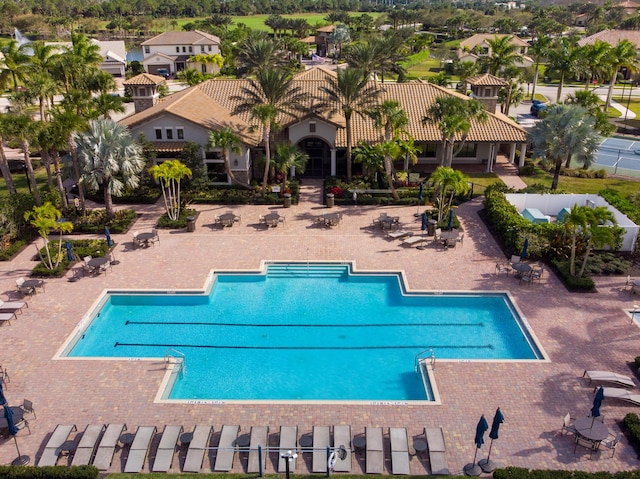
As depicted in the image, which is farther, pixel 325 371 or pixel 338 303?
pixel 338 303

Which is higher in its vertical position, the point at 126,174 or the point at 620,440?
the point at 126,174

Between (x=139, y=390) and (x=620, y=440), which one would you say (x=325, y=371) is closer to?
(x=139, y=390)

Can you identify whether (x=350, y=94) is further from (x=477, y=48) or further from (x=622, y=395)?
(x=477, y=48)

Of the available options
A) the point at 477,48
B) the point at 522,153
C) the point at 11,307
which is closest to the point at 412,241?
the point at 522,153

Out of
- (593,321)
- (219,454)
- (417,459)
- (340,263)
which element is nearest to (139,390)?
(219,454)

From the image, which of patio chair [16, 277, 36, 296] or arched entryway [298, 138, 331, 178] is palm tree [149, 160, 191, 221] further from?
arched entryway [298, 138, 331, 178]

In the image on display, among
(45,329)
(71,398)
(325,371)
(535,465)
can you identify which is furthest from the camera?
(45,329)
